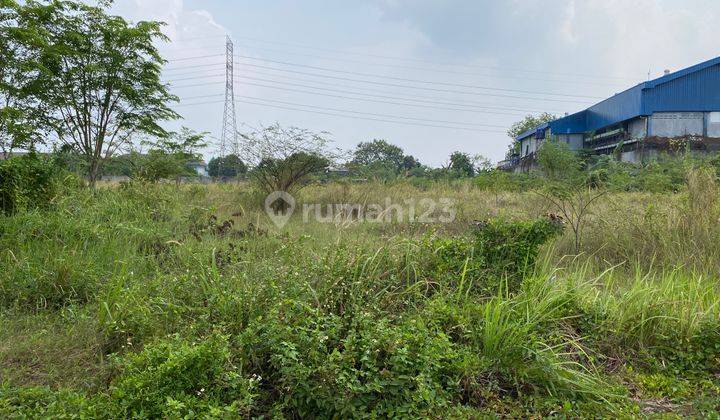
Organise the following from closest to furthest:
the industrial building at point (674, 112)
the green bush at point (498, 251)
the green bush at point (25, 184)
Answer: the green bush at point (498, 251) < the green bush at point (25, 184) < the industrial building at point (674, 112)

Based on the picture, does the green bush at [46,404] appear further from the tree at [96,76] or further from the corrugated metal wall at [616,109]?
the corrugated metal wall at [616,109]

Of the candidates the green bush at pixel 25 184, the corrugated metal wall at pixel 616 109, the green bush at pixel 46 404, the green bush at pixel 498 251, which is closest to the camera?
the green bush at pixel 46 404

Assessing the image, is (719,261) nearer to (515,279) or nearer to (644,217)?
(644,217)

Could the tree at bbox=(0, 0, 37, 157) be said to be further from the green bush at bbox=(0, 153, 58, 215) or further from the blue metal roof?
the blue metal roof

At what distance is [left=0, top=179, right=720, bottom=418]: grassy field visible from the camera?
7.05 feet

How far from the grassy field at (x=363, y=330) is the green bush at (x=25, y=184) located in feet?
5.04

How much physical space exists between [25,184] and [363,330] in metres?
5.75

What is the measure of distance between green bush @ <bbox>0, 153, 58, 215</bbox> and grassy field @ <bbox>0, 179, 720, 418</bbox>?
1536 mm

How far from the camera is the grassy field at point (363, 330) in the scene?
2148 millimetres

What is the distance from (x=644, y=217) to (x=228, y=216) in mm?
5866

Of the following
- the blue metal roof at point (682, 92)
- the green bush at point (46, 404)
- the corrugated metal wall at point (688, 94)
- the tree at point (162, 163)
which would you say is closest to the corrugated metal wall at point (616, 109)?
the blue metal roof at point (682, 92)

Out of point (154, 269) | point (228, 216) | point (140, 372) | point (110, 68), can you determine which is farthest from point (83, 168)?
point (140, 372)

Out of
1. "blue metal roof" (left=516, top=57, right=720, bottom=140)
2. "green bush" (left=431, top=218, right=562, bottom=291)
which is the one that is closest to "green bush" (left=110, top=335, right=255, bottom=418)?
"green bush" (left=431, top=218, right=562, bottom=291)

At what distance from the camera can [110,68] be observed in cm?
1056
